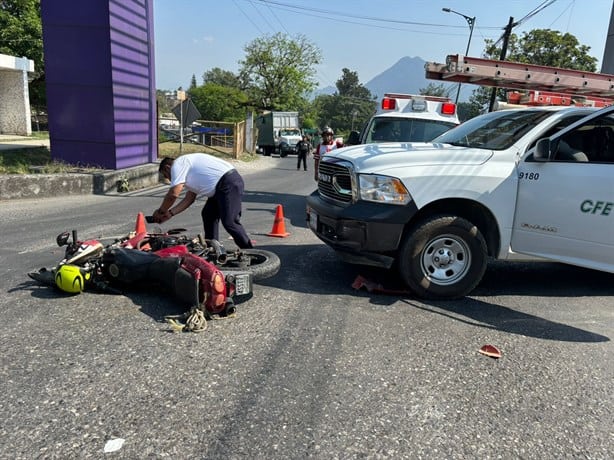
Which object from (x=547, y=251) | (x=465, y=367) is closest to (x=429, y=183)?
(x=547, y=251)

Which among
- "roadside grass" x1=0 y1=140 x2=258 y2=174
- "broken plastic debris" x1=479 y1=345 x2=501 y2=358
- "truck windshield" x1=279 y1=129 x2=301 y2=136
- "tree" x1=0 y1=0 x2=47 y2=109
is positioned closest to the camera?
"broken plastic debris" x1=479 y1=345 x2=501 y2=358

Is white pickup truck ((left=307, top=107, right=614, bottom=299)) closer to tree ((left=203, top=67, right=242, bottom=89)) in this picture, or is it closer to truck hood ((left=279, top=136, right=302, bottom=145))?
truck hood ((left=279, top=136, right=302, bottom=145))

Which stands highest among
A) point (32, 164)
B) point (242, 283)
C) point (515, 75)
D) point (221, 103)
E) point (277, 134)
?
point (221, 103)

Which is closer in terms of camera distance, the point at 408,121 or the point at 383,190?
the point at 383,190

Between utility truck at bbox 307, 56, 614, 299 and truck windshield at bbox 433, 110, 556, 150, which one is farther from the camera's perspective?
truck windshield at bbox 433, 110, 556, 150

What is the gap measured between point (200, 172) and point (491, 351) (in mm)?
3233

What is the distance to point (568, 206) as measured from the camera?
14.9 ft

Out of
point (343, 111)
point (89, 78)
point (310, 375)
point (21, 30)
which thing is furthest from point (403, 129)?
point (343, 111)

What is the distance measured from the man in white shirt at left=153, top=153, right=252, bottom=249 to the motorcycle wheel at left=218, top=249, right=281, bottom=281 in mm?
339

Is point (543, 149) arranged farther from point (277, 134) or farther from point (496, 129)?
point (277, 134)

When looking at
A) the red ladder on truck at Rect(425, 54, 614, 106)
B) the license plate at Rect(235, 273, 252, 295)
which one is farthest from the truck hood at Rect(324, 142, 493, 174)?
the red ladder on truck at Rect(425, 54, 614, 106)

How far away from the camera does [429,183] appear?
4.49 meters

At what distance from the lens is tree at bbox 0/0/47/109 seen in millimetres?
34156

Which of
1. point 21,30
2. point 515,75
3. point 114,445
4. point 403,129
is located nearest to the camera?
point 114,445
